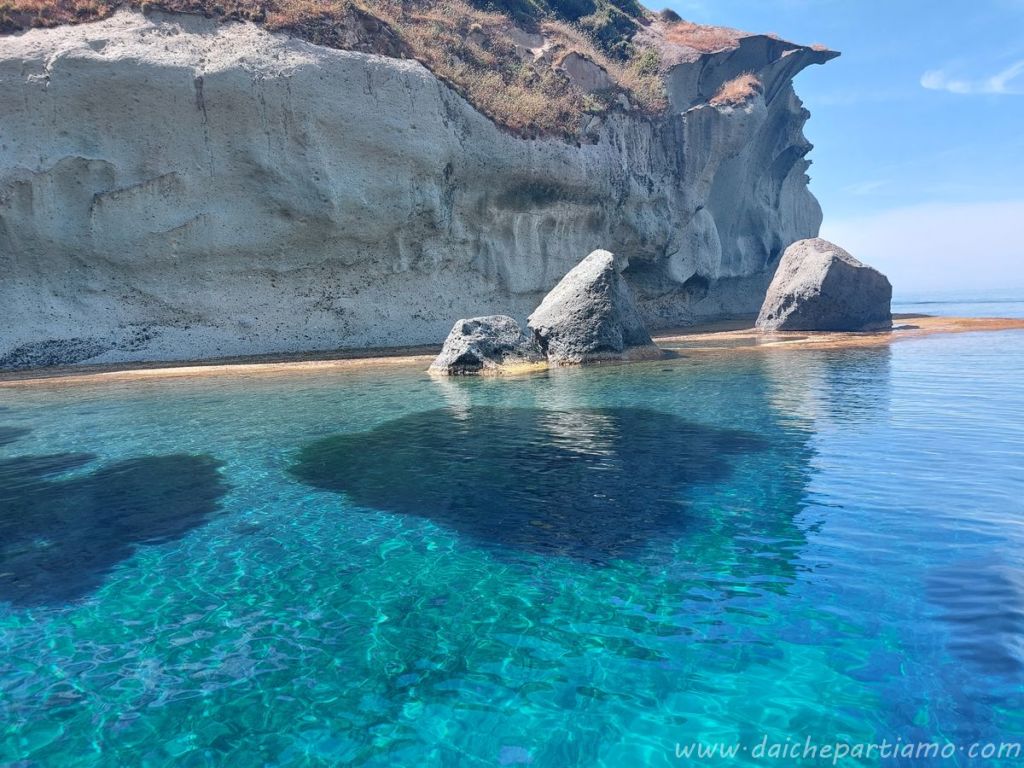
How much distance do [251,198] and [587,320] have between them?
12147 millimetres

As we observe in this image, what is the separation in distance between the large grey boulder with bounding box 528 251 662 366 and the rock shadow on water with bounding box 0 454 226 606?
11278 millimetres

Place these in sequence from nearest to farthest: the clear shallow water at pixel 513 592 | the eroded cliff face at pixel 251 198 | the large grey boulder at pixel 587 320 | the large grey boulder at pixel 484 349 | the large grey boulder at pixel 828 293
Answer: the clear shallow water at pixel 513 592
the large grey boulder at pixel 484 349
the large grey boulder at pixel 587 320
the eroded cliff face at pixel 251 198
the large grey boulder at pixel 828 293

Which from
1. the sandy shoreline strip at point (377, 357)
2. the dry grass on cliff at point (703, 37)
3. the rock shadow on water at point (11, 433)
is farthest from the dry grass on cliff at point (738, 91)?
the rock shadow on water at point (11, 433)

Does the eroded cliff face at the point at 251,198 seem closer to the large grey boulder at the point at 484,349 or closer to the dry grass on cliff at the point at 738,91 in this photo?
the large grey boulder at the point at 484,349

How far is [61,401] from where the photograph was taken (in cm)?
1388

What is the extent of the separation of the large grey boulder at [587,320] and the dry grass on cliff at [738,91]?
874 inches

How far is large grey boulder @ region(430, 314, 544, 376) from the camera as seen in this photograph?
56.7 feet

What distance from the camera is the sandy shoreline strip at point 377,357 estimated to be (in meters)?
18.3

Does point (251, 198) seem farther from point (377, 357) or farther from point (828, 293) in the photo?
point (828, 293)

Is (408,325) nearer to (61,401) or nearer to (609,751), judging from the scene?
(61,401)

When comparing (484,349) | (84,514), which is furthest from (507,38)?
(84,514)

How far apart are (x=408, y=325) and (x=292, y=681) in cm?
2213

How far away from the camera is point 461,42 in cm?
2861

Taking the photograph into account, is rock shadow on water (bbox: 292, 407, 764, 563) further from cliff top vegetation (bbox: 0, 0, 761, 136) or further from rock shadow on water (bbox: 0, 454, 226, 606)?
cliff top vegetation (bbox: 0, 0, 761, 136)
